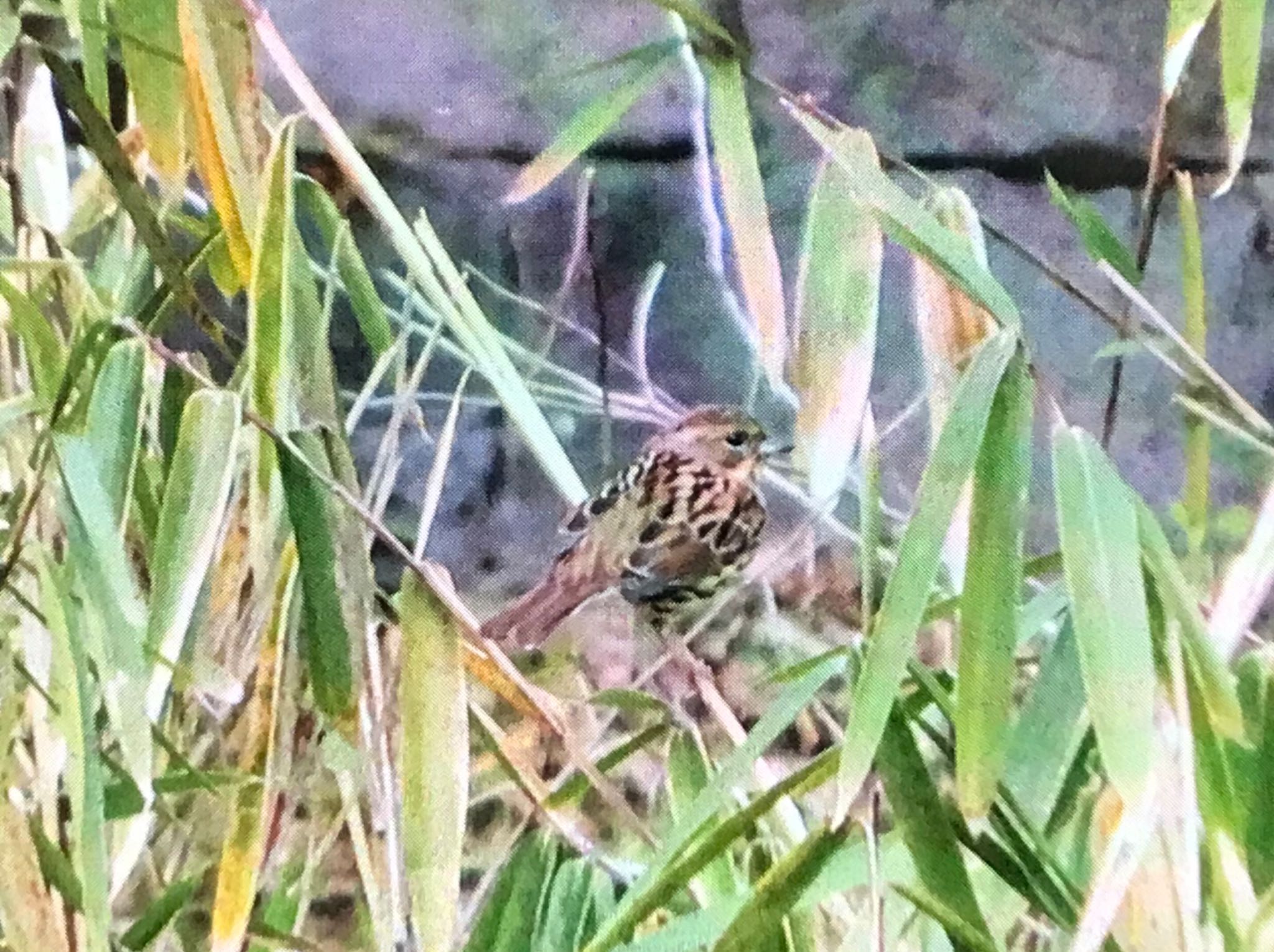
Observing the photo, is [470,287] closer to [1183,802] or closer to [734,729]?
[734,729]

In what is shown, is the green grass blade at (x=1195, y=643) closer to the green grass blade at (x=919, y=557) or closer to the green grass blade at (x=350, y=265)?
the green grass blade at (x=919, y=557)

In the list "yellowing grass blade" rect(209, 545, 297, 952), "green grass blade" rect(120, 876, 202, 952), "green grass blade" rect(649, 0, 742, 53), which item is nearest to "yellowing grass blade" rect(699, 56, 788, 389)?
"green grass blade" rect(649, 0, 742, 53)

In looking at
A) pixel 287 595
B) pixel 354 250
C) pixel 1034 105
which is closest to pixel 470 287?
pixel 354 250

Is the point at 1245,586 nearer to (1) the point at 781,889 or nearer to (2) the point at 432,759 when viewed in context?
(1) the point at 781,889

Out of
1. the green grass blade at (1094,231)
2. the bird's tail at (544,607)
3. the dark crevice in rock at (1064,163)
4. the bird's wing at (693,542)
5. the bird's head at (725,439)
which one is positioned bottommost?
the bird's tail at (544,607)

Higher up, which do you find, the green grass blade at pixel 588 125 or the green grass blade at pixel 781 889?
the green grass blade at pixel 588 125

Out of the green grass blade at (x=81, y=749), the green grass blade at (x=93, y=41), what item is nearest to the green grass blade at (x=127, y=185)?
the green grass blade at (x=93, y=41)

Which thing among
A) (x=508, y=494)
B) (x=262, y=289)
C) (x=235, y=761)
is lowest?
(x=235, y=761)
